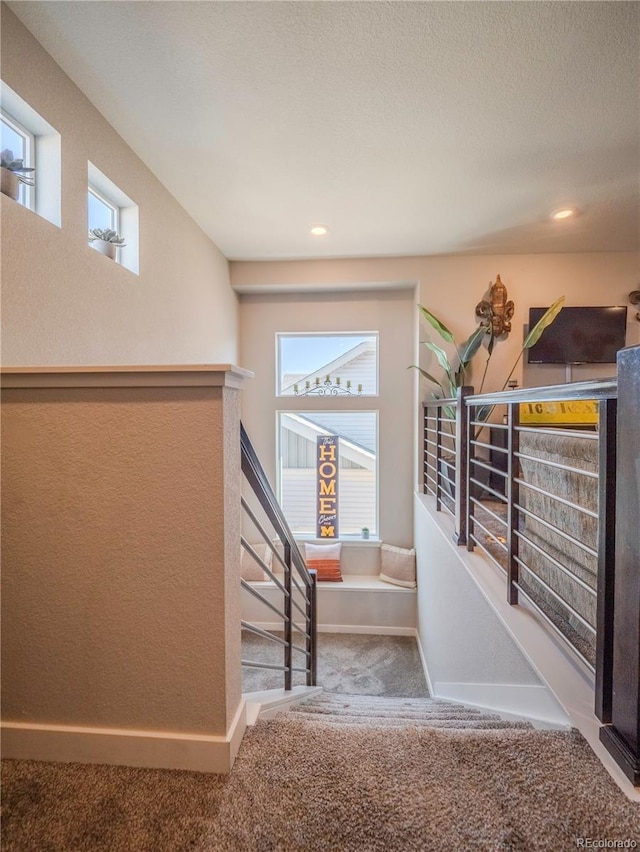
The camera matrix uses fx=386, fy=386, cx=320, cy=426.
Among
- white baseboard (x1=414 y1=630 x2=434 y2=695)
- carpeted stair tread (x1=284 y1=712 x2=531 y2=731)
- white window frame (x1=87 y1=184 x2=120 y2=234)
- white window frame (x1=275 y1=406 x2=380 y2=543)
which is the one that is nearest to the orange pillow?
white window frame (x1=275 y1=406 x2=380 y2=543)

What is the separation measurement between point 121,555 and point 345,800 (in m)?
0.84

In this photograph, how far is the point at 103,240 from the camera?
6.93 ft

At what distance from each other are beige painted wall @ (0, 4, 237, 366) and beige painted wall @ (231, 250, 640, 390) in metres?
1.81

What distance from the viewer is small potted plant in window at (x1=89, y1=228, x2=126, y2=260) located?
6.88ft

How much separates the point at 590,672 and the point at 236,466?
1.22 m

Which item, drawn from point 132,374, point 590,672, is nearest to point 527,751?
point 590,672

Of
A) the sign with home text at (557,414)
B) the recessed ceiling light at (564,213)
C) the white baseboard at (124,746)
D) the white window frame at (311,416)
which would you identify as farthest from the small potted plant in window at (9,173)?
the sign with home text at (557,414)

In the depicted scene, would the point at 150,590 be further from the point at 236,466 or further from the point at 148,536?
the point at 236,466

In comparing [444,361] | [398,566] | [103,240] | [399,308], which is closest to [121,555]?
[103,240]

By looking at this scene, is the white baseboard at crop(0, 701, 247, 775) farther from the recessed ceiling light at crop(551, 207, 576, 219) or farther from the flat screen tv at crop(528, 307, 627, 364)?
the flat screen tv at crop(528, 307, 627, 364)

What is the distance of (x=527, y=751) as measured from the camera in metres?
1.01

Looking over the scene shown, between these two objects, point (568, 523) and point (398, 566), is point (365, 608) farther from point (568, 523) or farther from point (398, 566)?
point (568, 523)

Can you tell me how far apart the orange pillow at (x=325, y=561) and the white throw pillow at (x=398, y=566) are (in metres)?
0.50

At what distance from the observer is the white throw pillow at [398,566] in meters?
4.11
